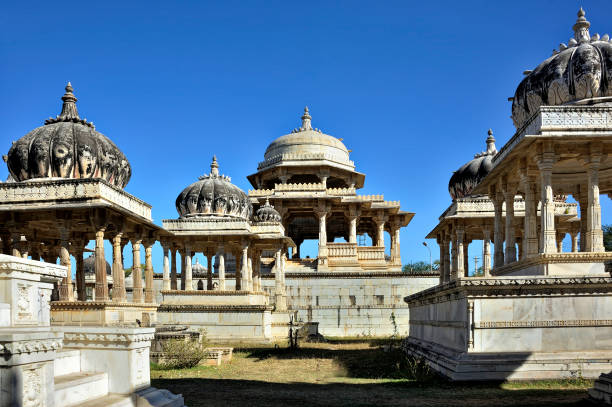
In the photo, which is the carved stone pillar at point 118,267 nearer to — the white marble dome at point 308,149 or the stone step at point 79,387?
the stone step at point 79,387

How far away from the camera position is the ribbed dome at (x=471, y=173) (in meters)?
39.5

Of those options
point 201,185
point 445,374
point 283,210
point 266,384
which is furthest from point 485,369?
point 283,210

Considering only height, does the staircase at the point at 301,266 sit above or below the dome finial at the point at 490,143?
below

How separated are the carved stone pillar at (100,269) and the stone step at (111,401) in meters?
13.6

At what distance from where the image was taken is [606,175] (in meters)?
24.3

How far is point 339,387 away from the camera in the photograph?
A: 14469mm

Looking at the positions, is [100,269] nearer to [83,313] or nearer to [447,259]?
[83,313]

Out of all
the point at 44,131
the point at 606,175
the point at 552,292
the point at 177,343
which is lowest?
the point at 177,343

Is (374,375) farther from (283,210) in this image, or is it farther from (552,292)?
(283,210)

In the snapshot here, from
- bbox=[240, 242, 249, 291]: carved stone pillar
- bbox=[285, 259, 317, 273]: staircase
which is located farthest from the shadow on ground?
bbox=[285, 259, 317, 273]: staircase

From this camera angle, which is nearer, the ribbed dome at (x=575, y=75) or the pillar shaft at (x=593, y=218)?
the pillar shaft at (x=593, y=218)

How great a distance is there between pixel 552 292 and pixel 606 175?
11909 mm

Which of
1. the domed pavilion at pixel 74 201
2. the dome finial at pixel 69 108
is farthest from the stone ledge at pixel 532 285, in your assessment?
the dome finial at pixel 69 108

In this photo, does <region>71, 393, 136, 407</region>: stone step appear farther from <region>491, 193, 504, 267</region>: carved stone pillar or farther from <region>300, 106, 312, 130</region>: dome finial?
<region>300, 106, 312, 130</region>: dome finial
